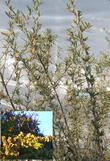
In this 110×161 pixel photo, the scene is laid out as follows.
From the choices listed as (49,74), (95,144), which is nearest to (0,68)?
(49,74)

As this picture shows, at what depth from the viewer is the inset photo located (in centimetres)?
300

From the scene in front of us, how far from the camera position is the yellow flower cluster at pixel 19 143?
10.1ft

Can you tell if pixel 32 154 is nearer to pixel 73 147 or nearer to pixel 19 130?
pixel 19 130

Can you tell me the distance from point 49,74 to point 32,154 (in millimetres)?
962

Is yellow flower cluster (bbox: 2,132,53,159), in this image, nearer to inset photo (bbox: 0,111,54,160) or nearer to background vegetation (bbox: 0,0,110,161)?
inset photo (bbox: 0,111,54,160)

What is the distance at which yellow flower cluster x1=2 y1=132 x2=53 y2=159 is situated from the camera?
3.07 meters

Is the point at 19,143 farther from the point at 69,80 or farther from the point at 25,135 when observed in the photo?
the point at 69,80

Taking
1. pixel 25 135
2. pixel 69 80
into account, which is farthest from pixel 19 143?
pixel 69 80

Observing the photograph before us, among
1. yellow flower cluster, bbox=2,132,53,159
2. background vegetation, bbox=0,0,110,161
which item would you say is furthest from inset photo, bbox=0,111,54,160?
background vegetation, bbox=0,0,110,161

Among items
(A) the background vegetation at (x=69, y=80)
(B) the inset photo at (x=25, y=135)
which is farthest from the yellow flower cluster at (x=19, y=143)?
(A) the background vegetation at (x=69, y=80)

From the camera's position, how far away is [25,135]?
312 cm

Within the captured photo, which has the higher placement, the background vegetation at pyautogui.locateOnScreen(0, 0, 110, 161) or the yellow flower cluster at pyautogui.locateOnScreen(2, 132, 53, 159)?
the background vegetation at pyautogui.locateOnScreen(0, 0, 110, 161)

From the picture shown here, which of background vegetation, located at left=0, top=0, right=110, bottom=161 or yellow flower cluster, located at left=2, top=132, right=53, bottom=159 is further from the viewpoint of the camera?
background vegetation, located at left=0, top=0, right=110, bottom=161

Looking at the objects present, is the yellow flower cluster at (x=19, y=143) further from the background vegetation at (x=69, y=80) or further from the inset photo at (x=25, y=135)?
the background vegetation at (x=69, y=80)
